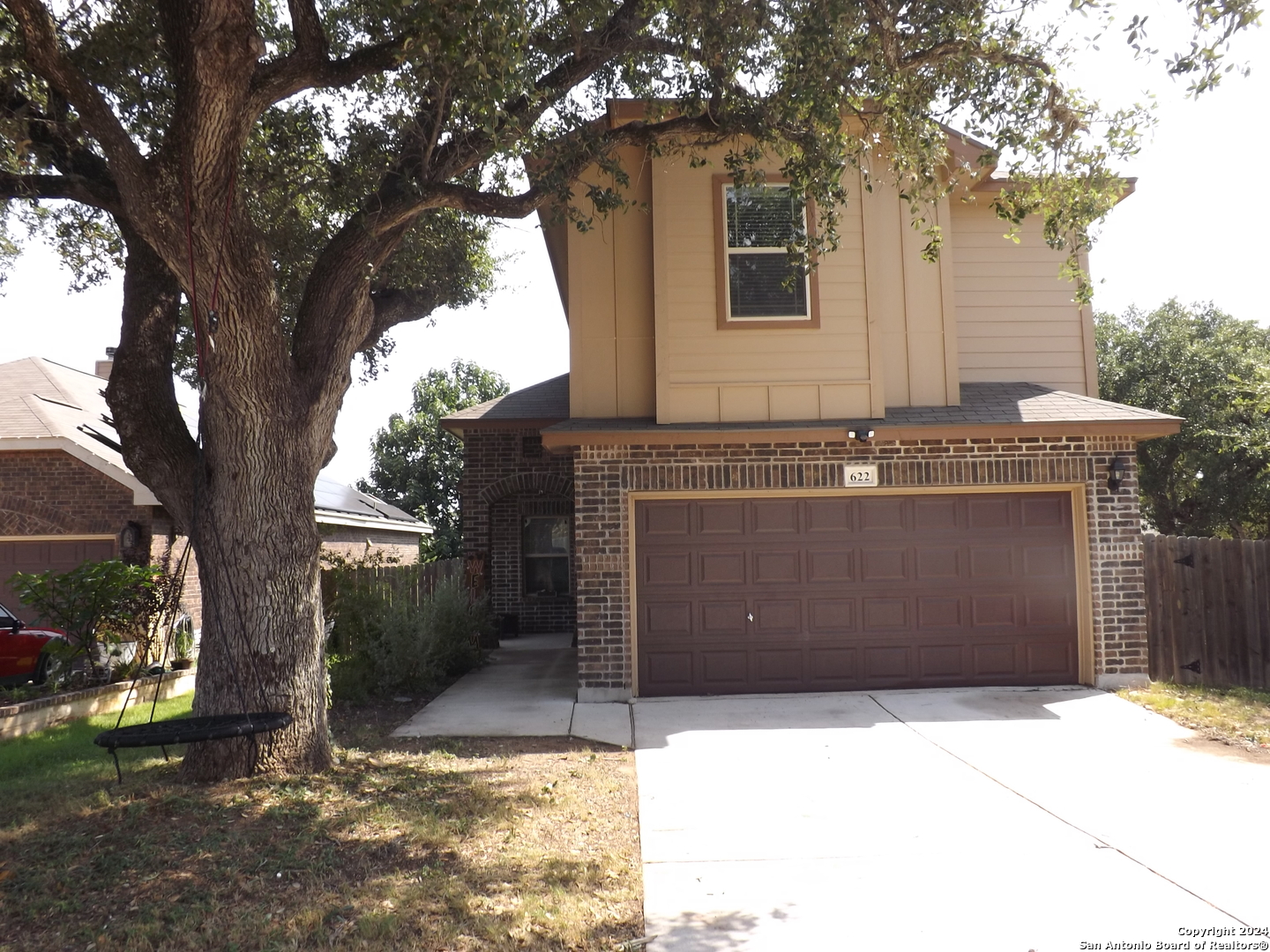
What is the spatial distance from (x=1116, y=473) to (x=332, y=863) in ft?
28.7

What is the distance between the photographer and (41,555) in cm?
1365

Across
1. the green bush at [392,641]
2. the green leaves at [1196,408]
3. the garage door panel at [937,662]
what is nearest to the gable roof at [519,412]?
the green bush at [392,641]

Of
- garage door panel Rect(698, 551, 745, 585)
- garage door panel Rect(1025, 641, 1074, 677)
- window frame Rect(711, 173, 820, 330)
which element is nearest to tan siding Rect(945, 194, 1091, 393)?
Result: window frame Rect(711, 173, 820, 330)

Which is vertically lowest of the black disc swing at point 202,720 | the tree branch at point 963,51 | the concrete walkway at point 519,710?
the concrete walkway at point 519,710

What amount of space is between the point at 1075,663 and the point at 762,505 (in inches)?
151

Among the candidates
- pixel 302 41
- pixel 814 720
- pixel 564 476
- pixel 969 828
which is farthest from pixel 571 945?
pixel 564 476

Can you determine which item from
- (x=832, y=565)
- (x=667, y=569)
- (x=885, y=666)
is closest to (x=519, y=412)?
(x=667, y=569)

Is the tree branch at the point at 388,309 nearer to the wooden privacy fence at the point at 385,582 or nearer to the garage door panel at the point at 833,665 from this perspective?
the wooden privacy fence at the point at 385,582

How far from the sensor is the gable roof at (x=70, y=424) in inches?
514

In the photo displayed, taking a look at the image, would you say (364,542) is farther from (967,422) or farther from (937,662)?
(967,422)

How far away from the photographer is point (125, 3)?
827 centimetres

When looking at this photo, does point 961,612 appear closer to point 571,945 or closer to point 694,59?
point 694,59

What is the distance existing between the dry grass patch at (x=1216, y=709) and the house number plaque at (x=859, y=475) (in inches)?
133

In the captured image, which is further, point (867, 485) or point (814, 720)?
point (867, 485)
